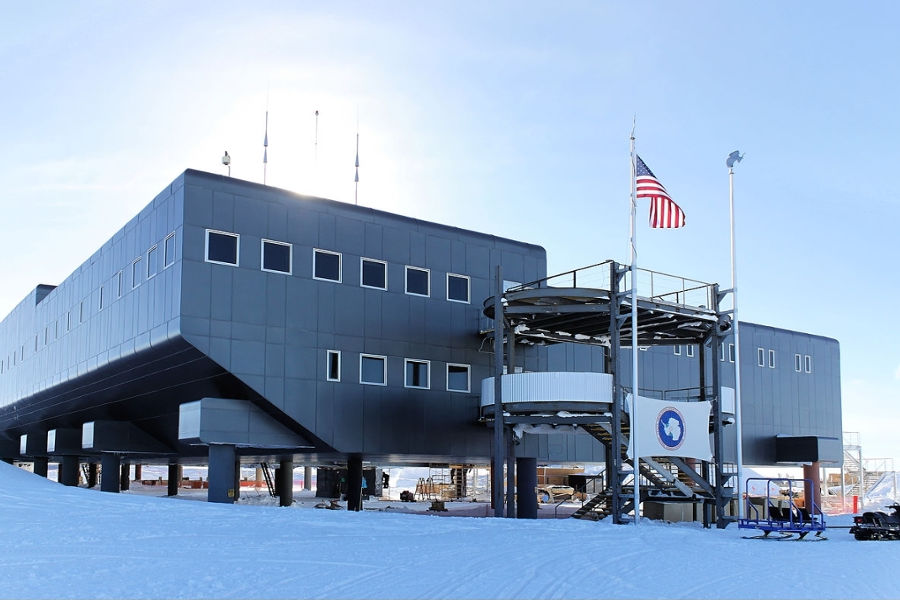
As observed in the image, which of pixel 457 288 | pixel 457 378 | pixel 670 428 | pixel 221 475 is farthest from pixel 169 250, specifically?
pixel 670 428

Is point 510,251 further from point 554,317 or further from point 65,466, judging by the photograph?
point 65,466

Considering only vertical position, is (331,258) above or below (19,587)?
above

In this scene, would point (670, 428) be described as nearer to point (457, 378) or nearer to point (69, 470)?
point (457, 378)

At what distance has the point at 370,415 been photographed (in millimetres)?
35562

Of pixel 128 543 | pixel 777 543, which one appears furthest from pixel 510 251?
pixel 128 543

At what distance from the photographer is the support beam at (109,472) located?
48.4m

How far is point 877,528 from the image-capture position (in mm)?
27641

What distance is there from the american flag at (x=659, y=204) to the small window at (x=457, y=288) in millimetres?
Answer: 8870

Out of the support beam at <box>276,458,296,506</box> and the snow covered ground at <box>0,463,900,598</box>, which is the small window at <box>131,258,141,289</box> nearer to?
the snow covered ground at <box>0,463,900,598</box>

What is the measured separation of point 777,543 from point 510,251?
1798 centimetres

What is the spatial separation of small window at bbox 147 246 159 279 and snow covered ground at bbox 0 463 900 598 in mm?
9319

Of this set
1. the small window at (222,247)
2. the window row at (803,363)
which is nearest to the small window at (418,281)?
the small window at (222,247)

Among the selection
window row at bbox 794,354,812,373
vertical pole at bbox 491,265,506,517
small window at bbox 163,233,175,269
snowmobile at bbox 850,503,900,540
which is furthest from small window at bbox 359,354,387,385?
window row at bbox 794,354,812,373

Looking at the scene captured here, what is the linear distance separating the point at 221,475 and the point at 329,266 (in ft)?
27.0
